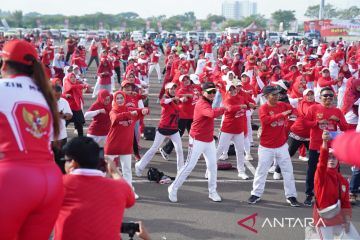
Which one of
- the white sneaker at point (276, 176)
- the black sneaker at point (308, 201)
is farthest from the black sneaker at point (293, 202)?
the white sneaker at point (276, 176)

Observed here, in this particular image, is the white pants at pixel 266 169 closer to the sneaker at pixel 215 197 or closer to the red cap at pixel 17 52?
the sneaker at pixel 215 197

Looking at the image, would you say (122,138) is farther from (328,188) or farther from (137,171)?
(328,188)

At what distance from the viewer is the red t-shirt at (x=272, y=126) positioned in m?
7.39

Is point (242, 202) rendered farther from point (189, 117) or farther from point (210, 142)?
point (189, 117)

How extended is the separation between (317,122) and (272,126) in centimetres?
62

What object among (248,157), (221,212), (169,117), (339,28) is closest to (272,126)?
(221,212)

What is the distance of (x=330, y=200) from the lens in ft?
17.0

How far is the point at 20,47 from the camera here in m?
3.08

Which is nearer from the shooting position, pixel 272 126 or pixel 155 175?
pixel 272 126

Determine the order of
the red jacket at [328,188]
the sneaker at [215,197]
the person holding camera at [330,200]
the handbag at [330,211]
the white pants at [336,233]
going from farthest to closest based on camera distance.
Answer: the sneaker at [215,197] → the red jacket at [328,188] → the handbag at [330,211] → the person holding camera at [330,200] → the white pants at [336,233]

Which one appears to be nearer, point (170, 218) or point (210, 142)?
point (170, 218)

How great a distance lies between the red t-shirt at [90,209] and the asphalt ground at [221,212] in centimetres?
294

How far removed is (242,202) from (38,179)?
5.03m

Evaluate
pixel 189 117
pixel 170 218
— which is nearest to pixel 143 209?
pixel 170 218
